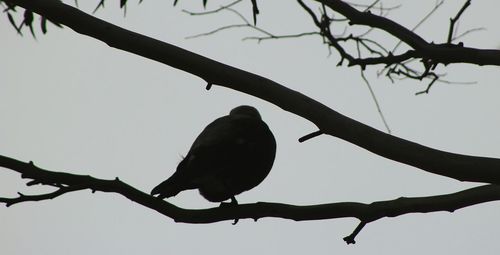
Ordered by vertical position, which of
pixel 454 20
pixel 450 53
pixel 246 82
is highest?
pixel 454 20

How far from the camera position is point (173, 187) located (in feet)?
8.81

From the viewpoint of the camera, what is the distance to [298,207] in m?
2.12

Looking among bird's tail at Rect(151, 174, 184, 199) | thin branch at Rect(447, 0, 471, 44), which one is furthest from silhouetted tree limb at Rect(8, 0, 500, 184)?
bird's tail at Rect(151, 174, 184, 199)

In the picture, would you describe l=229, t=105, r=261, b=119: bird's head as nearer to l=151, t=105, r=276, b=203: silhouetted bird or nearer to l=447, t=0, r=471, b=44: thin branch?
l=151, t=105, r=276, b=203: silhouetted bird

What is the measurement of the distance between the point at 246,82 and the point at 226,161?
37.1 inches

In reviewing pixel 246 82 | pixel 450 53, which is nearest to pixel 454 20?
pixel 450 53

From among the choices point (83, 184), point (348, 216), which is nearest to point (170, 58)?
point (83, 184)

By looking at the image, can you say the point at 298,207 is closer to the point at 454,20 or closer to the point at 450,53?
the point at 450,53

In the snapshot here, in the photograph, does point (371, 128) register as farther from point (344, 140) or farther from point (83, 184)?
point (83, 184)

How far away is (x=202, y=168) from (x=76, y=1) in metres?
0.92

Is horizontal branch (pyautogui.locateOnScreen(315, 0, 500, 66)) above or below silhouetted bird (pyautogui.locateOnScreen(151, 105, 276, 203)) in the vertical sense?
below

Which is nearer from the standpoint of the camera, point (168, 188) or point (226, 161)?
point (168, 188)

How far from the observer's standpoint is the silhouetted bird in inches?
109

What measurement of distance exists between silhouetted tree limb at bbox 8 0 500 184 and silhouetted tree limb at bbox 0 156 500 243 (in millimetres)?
228
